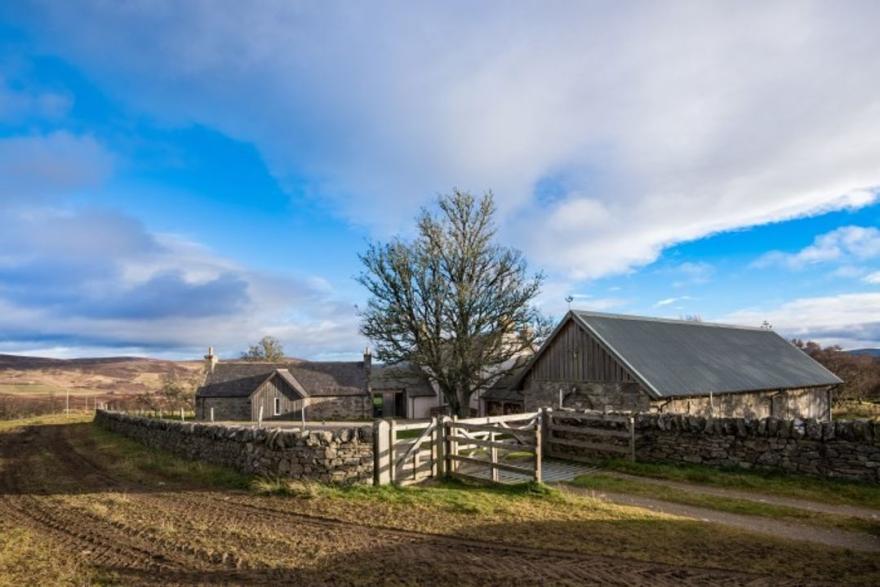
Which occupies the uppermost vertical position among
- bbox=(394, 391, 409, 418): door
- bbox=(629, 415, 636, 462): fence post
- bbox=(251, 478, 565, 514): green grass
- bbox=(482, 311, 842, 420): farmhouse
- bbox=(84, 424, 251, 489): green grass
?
bbox=(482, 311, 842, 420): farmhouse

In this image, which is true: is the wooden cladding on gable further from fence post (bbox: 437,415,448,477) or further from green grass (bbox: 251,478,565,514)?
green grass (bbox: 251,478,565,514)

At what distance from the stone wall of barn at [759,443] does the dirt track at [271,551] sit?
23.9 feet

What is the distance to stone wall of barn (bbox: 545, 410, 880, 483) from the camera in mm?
11664

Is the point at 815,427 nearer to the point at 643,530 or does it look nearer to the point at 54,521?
the point at 643,530

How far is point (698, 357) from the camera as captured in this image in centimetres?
2464

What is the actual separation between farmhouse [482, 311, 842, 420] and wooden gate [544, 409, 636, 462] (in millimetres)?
4384

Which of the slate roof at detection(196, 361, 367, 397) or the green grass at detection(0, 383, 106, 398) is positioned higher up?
the slate roof at detection(196, 361, 367, 397)

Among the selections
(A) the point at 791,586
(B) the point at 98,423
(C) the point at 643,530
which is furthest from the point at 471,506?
(B) the point at 98,423

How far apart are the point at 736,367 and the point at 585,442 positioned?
1371cm

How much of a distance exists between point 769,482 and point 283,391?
3883 centimetres

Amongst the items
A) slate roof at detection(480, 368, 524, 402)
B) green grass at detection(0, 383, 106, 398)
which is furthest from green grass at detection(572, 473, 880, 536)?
green grass at detection(0, 383, 106, 398)

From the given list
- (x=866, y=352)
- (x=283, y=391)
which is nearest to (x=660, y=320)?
(x=283, y=391)

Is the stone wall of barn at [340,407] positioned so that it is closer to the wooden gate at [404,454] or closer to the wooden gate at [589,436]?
the wooden gate at [589,436]

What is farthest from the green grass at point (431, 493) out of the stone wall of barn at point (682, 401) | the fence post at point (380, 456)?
the stone wall of barn at point (682, 401)
